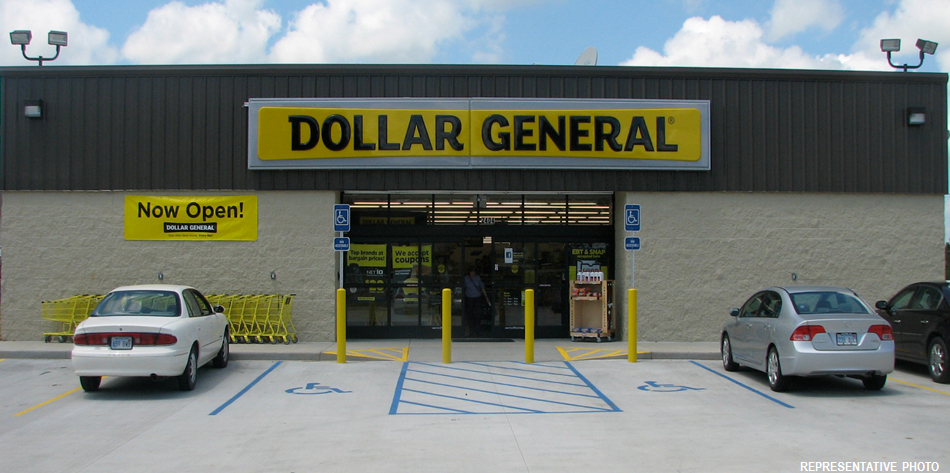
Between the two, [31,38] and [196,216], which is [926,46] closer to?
[196,216]

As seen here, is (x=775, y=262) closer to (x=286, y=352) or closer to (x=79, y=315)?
(x=286, y=352)

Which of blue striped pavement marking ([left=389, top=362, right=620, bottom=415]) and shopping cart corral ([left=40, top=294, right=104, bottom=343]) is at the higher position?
shopping cart corral ([left=40, top=294, right=104, bottom=343])

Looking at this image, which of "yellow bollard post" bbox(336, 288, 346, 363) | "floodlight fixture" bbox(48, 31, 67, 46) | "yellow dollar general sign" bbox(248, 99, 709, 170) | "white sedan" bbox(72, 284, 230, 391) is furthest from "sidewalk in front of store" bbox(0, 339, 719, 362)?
"floodlight fixture" bbox(48, 31, 67, 46)

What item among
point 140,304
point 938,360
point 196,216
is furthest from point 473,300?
point 938,360

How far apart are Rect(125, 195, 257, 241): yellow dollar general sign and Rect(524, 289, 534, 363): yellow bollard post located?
628 cm

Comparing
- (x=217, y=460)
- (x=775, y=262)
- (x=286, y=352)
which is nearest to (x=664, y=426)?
(x=217, y=460)

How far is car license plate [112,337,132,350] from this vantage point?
9.81 m

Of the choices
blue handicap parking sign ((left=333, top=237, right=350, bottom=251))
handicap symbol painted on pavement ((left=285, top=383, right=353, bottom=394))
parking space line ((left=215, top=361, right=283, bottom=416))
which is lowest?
handicap symbol painted on pavement ((left=285, top=383, right=353, bottom=394))

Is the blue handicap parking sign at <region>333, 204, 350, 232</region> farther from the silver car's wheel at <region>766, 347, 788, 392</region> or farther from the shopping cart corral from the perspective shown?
the silver car's wheel at <region>766, 347, 788, 392</region>

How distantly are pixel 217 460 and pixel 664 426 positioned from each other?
491 centimetres

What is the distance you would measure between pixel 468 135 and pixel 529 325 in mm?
4598

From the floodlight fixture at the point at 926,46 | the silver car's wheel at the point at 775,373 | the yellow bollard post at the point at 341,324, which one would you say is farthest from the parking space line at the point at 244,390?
the floodlight fixture at the point at 926,46

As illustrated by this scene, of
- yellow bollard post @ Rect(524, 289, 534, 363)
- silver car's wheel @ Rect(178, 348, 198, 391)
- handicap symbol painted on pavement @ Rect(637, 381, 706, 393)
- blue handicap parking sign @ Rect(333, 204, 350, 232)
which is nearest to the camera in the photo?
silver car's wheel @ Rect(178, 348, 198, 391)

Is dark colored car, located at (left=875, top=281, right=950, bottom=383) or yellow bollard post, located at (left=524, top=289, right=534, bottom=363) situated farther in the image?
yellow bollard post, located at (left=524, top=289, right=534, bottom=363)
